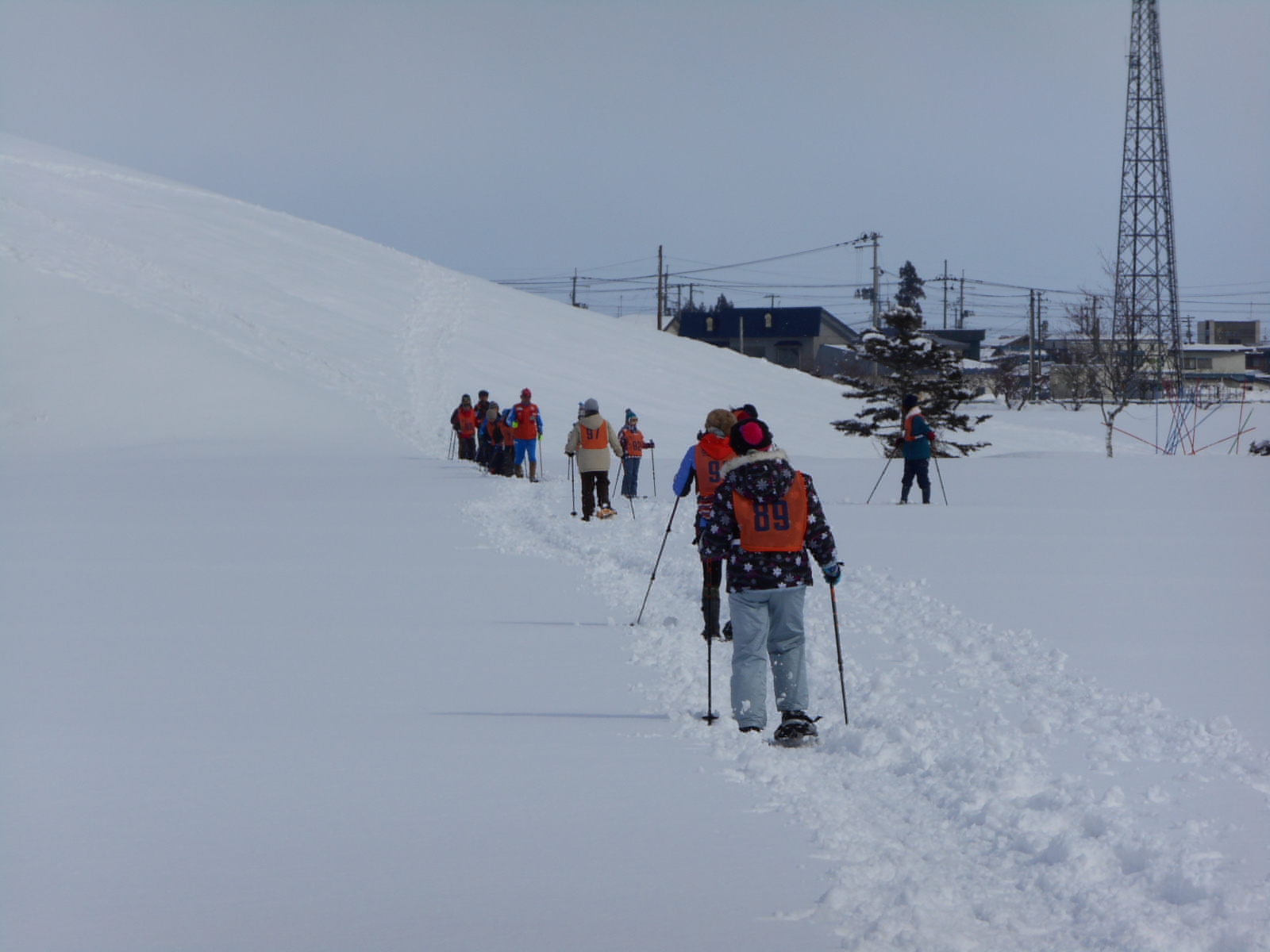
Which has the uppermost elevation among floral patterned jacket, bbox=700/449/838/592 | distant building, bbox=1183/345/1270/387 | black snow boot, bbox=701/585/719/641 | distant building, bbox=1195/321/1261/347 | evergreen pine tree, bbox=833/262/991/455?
distant building, bbox=1195/321/1261/347

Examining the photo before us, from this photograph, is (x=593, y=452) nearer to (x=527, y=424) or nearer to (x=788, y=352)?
(x=527, y=424)

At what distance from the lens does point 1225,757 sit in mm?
5750

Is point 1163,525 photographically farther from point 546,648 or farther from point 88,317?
point 88,317

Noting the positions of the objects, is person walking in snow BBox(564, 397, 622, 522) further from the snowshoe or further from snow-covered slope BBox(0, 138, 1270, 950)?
the snowshoe

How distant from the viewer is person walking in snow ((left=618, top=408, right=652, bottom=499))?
58.8 feet

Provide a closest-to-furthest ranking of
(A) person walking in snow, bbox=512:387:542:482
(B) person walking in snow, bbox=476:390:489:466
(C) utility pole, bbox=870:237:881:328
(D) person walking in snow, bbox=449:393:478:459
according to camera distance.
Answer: (A) person walking in snow, bbox=512:387:542:482 < (B) person walking in snow, bbox=476:390:489:466 < (D) person walking in snow, bbox=449:393:478:459 < (C) utility pole, bbox=870:237:881:328

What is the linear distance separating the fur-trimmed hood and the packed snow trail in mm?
1252

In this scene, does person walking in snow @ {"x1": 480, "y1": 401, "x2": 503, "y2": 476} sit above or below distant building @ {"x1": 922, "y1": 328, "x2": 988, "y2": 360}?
below

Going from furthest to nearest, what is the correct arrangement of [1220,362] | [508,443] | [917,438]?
1. [1220,362]
2. [508,443]
3. [917,438]

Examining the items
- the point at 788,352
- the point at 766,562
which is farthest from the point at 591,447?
the point at 788,352

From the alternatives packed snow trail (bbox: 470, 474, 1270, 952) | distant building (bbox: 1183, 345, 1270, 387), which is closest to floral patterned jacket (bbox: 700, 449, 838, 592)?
packed snow trail (bbox: 470, 474, 1270, 952)

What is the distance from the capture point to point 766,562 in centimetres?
616

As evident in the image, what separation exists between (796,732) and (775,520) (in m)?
1.06

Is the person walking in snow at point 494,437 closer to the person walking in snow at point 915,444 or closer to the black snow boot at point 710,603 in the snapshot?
the person walking in snow at point 915,444
